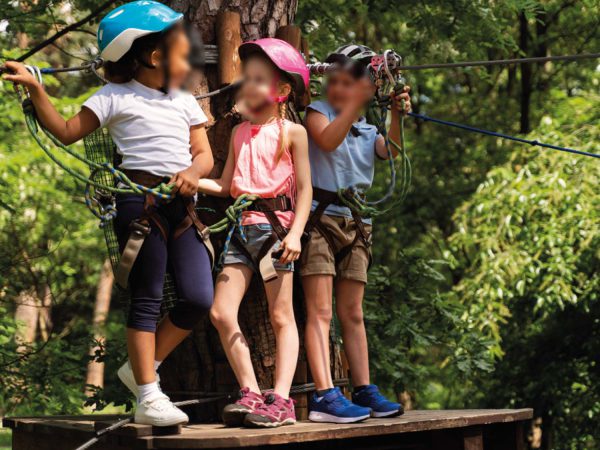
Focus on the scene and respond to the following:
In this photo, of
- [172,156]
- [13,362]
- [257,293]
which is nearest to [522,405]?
[13,362]

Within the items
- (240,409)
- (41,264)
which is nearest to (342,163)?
(240,409)

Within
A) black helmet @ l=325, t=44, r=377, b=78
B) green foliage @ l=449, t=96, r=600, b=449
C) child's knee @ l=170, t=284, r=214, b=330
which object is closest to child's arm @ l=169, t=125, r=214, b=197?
child's knee @ l=170, t=284, r=214, b=330

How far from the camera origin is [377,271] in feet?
24.9

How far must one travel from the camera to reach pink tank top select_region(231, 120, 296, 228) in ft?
12.9

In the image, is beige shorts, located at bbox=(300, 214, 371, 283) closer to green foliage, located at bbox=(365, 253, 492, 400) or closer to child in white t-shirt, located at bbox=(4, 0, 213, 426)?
child in white t-shirt, located at bbox=(4, 0, 213, 426)

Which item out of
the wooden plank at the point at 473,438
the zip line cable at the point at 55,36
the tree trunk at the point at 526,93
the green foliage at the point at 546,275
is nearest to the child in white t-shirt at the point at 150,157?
the wooden plank at the point at 473,438

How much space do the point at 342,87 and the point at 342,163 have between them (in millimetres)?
342

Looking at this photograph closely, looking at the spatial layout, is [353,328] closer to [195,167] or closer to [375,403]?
[375,403]

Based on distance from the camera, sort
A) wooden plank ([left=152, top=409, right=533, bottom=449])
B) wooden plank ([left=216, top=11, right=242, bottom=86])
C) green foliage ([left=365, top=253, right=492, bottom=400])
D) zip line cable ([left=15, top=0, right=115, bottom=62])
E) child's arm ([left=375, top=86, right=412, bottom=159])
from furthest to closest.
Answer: green foliage ([left=365, top=253, right=492, bottom=400])
zip line cable ([left=15, top=0, right=115, bottom=62])
wooden plank ([left=216, top=11, right=242, bottom=86])
child's arm ([left=375, top=86, right=412, bottom=159])
wooden plank ([left=152, top=409, right=533, bottom=449])

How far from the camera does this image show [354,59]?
423 cm

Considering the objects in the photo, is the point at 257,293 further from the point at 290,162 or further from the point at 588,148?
the point at 588,148

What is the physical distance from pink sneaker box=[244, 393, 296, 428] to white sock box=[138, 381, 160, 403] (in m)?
0.35

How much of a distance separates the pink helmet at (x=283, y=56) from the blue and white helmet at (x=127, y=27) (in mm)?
471

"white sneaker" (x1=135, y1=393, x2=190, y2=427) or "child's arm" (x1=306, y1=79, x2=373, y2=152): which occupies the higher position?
"child's arm" (x1=306, y1=79, x2=373, y2=152)
